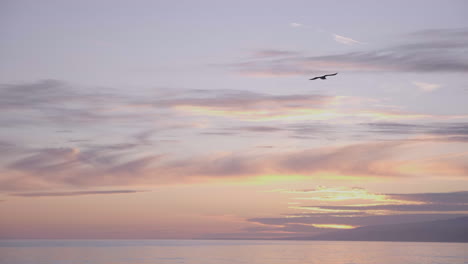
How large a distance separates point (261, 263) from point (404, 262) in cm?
4818

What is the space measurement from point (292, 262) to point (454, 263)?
52.3 m

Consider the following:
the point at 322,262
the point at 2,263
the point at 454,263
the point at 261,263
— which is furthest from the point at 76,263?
the point at 454,263

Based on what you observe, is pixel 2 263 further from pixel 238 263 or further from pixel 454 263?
pixel 454 263

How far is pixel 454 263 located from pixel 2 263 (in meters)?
149

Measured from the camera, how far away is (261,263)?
638 ft

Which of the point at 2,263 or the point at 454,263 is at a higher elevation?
the point at 2,263

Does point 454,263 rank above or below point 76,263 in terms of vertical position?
below

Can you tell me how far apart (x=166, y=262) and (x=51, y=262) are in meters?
38.2

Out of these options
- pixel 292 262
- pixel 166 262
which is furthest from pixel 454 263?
A: pixel 166 262

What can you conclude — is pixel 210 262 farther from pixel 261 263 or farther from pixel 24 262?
pixel 24 262

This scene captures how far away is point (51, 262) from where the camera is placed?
19588 centimetres

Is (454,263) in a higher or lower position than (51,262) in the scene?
lower

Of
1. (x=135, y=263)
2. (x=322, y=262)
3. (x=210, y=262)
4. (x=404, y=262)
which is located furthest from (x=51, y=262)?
(x=404, y=262)

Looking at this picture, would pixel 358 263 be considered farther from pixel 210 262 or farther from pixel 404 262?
pixel 210 262
